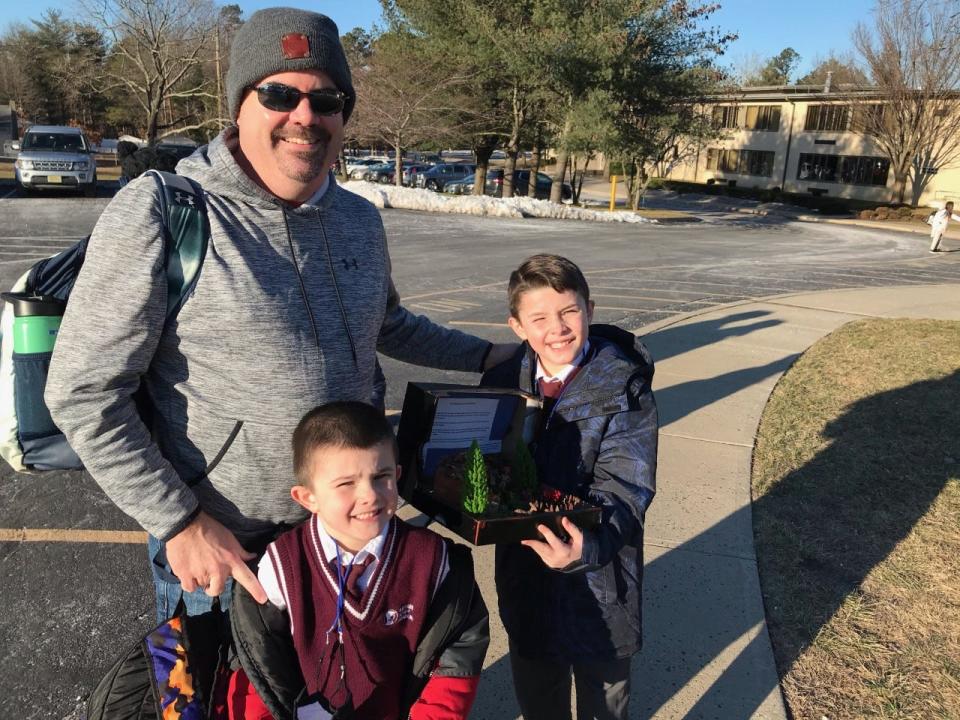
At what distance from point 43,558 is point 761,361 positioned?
20.5ft

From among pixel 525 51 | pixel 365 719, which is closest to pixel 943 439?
pixel 365 719

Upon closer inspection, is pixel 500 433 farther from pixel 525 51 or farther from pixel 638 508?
pixel 525 51

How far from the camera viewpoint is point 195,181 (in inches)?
66.7

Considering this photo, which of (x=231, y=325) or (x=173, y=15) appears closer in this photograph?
(x=231, y=325)

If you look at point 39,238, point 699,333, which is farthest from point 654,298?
point 39,238

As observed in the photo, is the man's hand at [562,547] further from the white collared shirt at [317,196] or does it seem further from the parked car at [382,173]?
the parked car at [382,173]

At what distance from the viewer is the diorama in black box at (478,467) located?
1.68 meters

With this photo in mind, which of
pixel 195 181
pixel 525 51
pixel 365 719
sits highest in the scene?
pixel 525 51

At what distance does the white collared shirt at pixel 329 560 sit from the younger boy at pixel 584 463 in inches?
17.5

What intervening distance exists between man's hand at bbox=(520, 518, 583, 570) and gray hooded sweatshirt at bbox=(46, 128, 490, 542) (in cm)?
57

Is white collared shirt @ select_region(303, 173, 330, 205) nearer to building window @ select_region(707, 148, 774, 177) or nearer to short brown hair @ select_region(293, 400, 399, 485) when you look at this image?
short brown hair @ select_region(293, 400, 399, 485)

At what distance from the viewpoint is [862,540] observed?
12.7 feet

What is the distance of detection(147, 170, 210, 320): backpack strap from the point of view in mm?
1574

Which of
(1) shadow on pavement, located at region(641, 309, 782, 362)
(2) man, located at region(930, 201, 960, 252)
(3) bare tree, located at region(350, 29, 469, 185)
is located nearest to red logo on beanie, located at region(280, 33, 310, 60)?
(1) shadow on pavement, located at region(641, 309, 782, 362)
